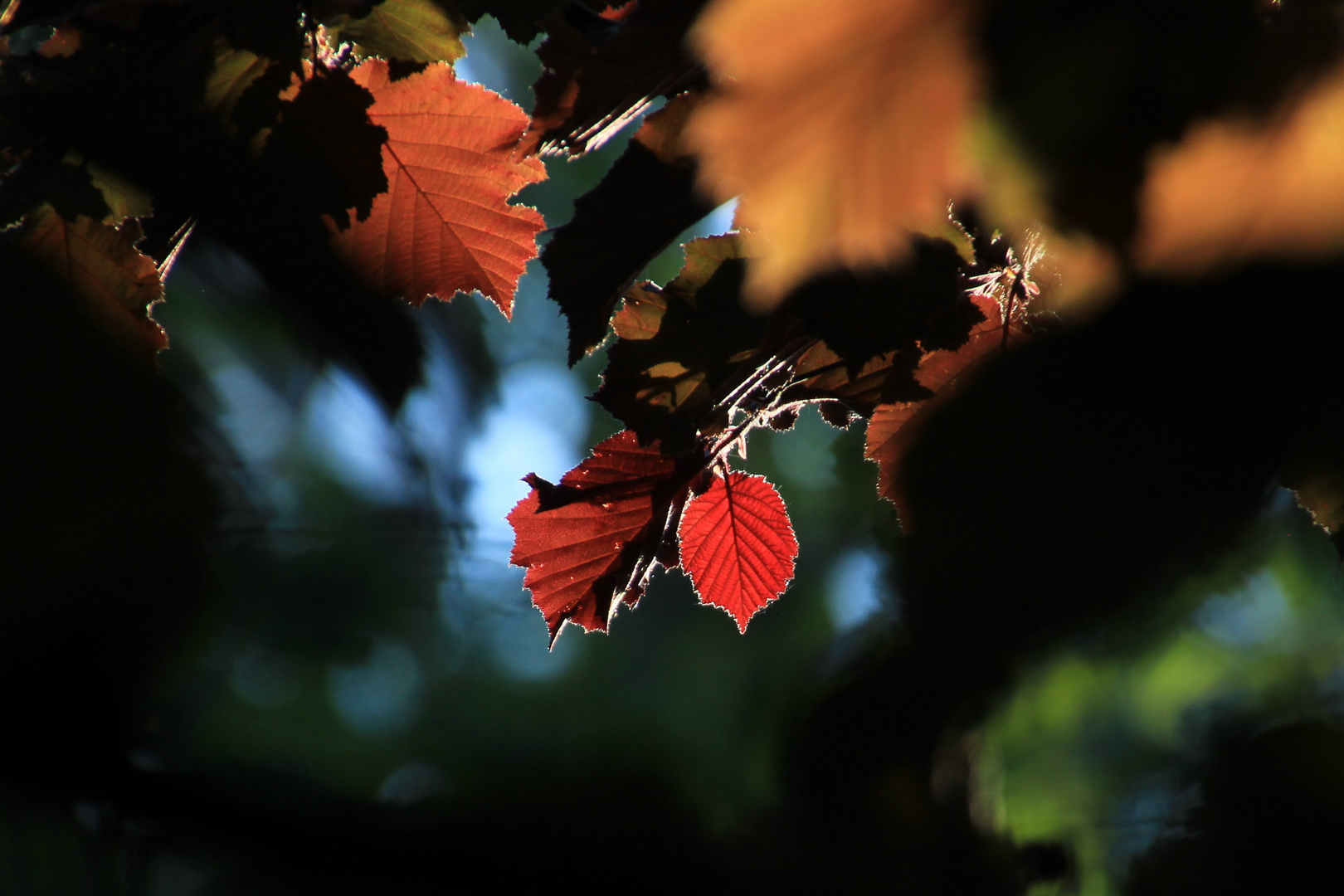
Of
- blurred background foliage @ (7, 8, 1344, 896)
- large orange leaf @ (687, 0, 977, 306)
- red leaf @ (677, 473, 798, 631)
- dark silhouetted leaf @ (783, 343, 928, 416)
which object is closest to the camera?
large orange leaf @ (687, 0, 977, 306)

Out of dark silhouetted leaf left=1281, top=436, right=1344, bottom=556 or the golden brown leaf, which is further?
dark silhouetted leaf left=1281, top=436, right=1344, bottom=556

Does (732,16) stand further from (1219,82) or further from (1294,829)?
(1294,829)

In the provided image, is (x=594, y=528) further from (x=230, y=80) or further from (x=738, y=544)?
(x=230, y=80)

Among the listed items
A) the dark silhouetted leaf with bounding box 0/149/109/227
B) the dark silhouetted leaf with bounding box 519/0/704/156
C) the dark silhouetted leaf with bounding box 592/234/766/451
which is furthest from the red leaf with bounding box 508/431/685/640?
the dark silhouetted leaf with bounding box 0/149/109/227

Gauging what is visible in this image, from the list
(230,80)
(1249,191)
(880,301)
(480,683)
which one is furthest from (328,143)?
(480,683)

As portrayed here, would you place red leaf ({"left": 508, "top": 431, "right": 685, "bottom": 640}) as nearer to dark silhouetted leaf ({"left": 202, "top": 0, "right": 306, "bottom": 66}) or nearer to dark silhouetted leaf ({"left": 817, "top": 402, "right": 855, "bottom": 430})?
dark silhouetted leaf ({"left": 817, "top": 402, "right": 855, "bottom": 430})

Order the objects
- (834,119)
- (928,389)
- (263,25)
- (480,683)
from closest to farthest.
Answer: (834,119)
(263,25)
(928,389)
(480,683)

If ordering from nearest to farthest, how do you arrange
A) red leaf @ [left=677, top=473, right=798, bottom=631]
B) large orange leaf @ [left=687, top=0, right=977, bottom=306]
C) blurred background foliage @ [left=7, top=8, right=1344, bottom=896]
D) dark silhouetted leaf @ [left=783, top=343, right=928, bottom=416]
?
large orange leaf @ [left=687, top=0, right=977, bottom=306] < dark silhouetted leaf @ [left=783, top=343, right=928, bottom=416] < red leaf @ [left=677, top=473, right=798, bottom=631] < blurred background foliage @ [left=7, top=8, right=1344, bottom=896]
